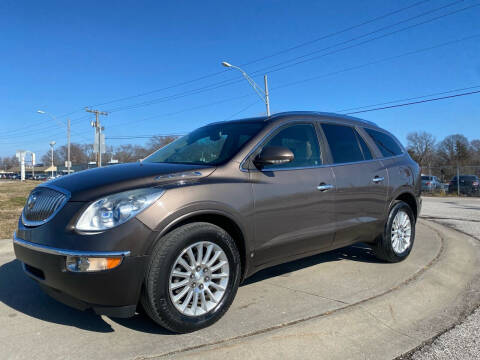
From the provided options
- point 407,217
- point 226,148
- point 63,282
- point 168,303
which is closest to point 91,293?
point 63,282

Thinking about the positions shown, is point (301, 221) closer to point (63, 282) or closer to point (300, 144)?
point (300, 144)

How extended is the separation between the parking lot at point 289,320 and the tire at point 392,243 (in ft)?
0.57

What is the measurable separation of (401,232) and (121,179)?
3675 millimetres

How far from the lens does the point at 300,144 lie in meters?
3.79

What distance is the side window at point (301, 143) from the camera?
3641 millimetres

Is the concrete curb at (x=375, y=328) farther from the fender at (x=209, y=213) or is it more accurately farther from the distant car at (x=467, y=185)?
the distant car at (x=467, y=185)

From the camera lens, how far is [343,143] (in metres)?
4.24

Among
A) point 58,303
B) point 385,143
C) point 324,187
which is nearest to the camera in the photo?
point 58,303

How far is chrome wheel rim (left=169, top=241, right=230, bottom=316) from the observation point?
2674 mm

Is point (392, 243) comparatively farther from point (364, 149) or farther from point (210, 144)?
point (210, 144)

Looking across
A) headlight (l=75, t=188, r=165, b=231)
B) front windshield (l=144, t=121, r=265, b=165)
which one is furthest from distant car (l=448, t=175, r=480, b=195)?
headlight (l=75, t=188, r=165, b=231)

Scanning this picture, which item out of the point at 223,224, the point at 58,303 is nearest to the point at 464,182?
the point at 223,224

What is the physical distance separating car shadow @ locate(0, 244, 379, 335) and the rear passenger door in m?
0.78

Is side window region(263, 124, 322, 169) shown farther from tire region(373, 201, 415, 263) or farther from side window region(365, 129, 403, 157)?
tire region(373, 201, 415, 263)
